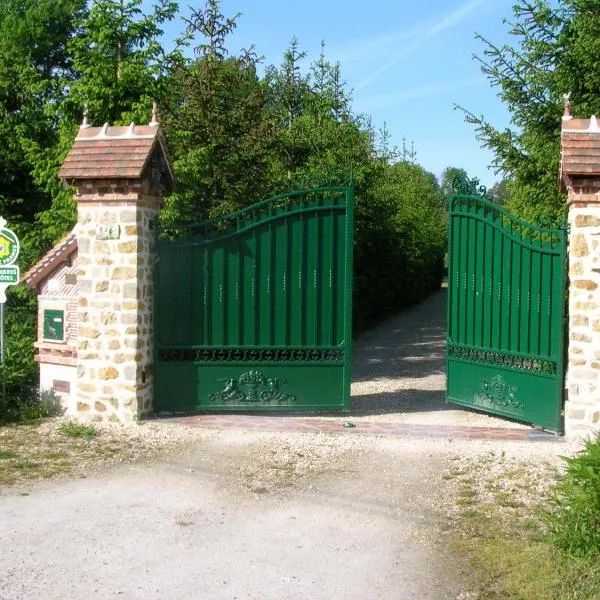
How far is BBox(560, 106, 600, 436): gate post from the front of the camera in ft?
23.2

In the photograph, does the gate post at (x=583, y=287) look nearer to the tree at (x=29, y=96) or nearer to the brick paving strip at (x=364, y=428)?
the brick paving strip at (x=364, y=428)

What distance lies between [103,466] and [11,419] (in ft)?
6.66

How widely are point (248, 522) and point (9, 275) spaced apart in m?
4.50

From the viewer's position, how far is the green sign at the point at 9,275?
27.3 ft

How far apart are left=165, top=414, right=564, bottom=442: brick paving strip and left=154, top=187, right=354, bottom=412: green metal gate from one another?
0.18m

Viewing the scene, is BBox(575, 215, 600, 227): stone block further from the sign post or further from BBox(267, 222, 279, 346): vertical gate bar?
the sign post

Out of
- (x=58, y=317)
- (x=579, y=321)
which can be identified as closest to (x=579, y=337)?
(x=579, y=321)

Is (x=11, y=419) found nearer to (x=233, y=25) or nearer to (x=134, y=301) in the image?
(x=134, y=301)

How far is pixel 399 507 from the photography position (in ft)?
18.2

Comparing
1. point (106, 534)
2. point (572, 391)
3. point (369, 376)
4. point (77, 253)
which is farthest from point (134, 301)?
point (369, 376)

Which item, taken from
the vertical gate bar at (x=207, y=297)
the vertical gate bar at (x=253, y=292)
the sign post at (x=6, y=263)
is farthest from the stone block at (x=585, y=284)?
the sign post at (x=6, y=263)

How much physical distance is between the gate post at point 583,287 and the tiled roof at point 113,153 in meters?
3.97

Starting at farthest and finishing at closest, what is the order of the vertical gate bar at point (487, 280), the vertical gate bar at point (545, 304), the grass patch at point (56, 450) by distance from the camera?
the vertical gate bar at point (487, 280), the vertical gate bar at point (545, 304), the grass patch at point (56, 450)

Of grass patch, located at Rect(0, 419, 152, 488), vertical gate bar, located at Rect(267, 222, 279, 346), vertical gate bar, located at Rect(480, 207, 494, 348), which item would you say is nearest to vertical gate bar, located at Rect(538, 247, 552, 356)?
vertical gate bar, located at Rect(480, 207, 494, 348)
